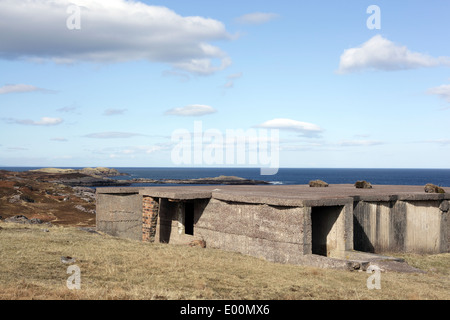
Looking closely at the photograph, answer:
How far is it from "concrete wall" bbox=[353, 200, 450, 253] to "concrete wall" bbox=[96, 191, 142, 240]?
33.2ft

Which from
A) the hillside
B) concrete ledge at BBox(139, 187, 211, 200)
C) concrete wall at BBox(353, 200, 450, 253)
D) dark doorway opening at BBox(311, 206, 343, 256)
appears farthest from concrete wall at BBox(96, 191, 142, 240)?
the hillside

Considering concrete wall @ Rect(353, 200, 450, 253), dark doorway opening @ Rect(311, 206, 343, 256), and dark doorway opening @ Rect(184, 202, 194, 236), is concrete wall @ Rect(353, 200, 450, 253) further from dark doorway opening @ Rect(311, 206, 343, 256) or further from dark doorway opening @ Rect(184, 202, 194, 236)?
dark doorway opening @ Rect(184, 202, 194, 236)

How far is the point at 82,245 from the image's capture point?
14.6 meters

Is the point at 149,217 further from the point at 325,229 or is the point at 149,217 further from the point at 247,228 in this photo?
the point at 325,229

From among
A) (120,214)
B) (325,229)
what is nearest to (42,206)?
(120,214)

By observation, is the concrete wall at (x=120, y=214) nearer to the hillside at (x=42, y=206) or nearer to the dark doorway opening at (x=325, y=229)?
the dark doorway opening at (x=325, y=229)

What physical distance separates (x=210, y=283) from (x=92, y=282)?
2.57m

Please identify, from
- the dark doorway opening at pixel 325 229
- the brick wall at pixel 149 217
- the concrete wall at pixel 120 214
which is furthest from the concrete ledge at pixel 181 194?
the dark doorway opening at pixel 325 229

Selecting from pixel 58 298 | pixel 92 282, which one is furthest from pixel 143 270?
pixel 58 298

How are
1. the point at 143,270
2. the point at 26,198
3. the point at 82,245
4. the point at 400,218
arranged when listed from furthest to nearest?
the point at 26,198 → the point at 400,218 → the point at 82,245 → the point at 143,270

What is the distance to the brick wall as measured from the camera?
18875 mm

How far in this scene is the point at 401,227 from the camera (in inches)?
689
